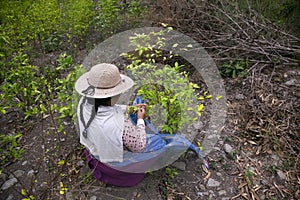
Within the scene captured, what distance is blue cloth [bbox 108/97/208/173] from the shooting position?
85.1 inches

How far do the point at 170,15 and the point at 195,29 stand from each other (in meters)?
0.54

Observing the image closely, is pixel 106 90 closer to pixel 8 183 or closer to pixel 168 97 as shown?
pixel 168 97

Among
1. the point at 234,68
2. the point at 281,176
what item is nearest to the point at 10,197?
the point at 281,176

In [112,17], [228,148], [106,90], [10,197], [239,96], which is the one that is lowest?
[10,197]

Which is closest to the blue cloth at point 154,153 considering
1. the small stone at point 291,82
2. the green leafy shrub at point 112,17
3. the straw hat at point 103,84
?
the straw hat at point 103,84

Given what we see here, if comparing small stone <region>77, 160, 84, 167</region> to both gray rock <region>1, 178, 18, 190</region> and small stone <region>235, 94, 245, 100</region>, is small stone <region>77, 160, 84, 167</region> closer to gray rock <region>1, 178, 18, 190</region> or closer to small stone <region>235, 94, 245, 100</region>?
gray rock <region>1, 178, 18, 190</region>

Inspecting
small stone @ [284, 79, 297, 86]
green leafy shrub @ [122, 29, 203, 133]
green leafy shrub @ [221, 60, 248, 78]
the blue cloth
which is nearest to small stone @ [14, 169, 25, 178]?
the blue cloth

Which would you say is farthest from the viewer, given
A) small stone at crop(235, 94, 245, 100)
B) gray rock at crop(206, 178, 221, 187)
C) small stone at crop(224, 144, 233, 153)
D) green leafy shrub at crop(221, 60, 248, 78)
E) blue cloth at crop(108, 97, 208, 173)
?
green leafy shrub at crop(221, 60, 248, 78)

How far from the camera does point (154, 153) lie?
2232 millimetres

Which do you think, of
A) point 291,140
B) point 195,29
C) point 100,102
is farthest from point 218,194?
point 195,29

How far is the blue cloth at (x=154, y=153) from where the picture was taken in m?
2.16

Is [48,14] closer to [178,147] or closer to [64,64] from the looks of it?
[64,64]

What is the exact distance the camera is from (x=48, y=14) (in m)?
4.20

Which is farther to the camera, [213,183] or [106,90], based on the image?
[213,183]
